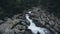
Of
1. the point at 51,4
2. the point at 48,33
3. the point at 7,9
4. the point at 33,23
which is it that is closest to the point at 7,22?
the point at 7,9

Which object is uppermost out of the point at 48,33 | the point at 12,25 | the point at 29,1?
the point at 29,1

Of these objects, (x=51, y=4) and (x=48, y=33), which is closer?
(x=48, y=33)

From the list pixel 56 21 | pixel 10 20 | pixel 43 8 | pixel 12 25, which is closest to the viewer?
pixel 12 25

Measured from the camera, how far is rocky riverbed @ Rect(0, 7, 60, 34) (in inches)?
560

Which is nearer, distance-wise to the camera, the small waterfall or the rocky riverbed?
the rocky riverbed

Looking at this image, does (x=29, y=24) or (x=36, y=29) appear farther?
(x=29, y=24)

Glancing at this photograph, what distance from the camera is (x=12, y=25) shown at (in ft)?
48.7

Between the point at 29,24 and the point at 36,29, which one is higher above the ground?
the point at 29,24

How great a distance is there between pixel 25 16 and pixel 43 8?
193 inches

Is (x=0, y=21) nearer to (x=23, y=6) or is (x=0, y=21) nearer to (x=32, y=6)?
(x=23, y=6)

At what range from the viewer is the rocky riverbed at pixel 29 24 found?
1423 cm

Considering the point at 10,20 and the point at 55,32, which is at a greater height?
the point at 10,20

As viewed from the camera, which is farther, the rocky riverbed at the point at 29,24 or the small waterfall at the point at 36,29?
the small waterfall at the point at 36,29

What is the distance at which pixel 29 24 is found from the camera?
16.3 metres
